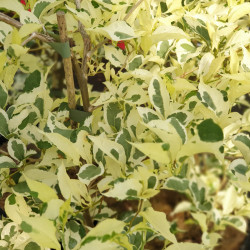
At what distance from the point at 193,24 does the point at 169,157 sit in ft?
0.99

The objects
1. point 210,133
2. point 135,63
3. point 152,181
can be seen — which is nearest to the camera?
point 210,133

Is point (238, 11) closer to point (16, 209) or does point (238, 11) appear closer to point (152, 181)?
point (152, 181)

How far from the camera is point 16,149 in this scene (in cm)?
64

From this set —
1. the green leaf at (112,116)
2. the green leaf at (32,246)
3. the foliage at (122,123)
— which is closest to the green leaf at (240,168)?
the foliage at (122,123)

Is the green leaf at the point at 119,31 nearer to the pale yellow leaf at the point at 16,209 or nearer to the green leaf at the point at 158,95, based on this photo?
the green leaf at the point at 158,95

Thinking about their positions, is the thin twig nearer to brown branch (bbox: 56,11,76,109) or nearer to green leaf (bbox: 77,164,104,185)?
brown branch (bbox: 56,11,76,109)

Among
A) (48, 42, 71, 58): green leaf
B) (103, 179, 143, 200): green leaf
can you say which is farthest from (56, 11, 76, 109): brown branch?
(103, 179, 143, 200): green leaf

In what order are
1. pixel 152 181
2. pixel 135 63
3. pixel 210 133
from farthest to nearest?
pixel 135 63 → pixel 152 181 → pixel 210 133

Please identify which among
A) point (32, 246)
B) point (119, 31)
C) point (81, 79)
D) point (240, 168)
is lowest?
point (32, 246)

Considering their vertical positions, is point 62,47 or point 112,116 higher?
point 62,47

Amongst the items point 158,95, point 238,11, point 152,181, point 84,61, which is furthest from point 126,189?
point 238,11

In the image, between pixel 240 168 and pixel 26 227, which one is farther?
pixel 240 168

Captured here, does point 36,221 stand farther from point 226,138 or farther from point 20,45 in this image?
point 226,138

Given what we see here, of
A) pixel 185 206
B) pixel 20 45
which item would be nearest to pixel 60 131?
pixel 20 45
